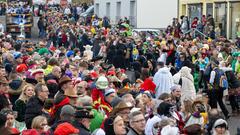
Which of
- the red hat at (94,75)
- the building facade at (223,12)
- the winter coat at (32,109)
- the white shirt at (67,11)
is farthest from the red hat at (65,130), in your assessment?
the white shirt at (67,11)

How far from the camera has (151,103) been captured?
14.1 metres

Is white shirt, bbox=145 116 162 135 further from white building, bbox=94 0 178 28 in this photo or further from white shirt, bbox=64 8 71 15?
white shirt, bbox=64 8 71 15

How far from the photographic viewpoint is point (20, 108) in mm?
13156

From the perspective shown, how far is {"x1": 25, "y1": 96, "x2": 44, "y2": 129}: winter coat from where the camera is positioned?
491 inches

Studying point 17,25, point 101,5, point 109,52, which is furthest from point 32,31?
Result: point 109,52

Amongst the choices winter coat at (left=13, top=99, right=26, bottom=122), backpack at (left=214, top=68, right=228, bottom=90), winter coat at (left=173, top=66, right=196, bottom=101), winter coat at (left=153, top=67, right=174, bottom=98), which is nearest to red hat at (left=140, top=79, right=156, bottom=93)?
winter coat at (left=153, top=67, right=174, bottom=98)

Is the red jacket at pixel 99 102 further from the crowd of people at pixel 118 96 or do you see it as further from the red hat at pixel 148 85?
the red hat at pixel 148 85

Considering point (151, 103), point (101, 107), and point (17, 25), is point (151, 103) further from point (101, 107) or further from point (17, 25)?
point (17, 25)

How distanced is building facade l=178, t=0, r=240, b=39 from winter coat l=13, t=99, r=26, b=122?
29525mm

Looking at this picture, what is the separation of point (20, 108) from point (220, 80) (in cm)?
884

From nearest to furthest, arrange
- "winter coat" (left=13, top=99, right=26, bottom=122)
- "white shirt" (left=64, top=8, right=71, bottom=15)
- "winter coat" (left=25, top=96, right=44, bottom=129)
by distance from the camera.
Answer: "winter coat" (left=25, top=96, right=44, bottom=129) → "winter coat" (left=13, top=99, right=26, bottom=122) → "white shirt" (left=64, top=8, right=71, bottom=15)

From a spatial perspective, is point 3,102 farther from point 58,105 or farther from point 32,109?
point 58,105

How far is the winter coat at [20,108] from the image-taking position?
12.9 meters

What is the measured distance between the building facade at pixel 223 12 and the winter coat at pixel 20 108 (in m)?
29.5
